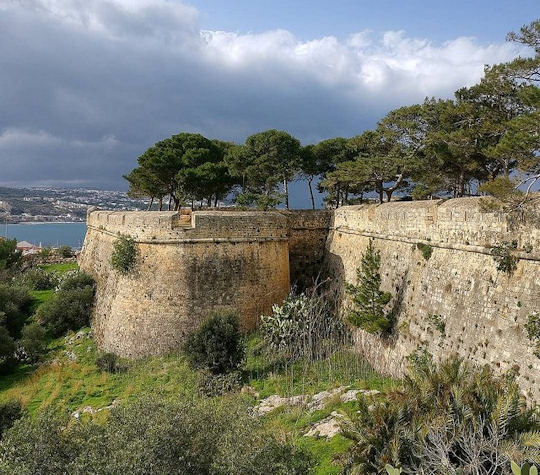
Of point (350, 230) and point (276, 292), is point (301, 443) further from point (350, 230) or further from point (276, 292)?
point (350, 230)

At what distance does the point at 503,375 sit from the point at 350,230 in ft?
30.6

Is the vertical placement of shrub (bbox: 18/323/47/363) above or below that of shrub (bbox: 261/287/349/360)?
below

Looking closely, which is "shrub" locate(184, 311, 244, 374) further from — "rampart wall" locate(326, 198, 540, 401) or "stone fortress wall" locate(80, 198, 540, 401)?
"rampart wall" locate(326, 198, 540, 401)

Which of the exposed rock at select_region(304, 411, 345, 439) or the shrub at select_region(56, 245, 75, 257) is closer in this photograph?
the exposed rock at select_region(304, 411, 345, 439)

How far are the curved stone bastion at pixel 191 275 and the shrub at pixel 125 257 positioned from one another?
0.62 ft

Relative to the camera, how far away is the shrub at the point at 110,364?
16047 mm

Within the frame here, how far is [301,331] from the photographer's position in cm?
1452

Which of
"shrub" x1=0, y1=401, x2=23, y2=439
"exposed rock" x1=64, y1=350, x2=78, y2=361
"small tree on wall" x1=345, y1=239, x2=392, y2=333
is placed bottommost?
"exposed rock" x1=64, y1=350, x2=78, y2=361

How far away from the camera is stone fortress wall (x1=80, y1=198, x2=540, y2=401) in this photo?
9.45 m

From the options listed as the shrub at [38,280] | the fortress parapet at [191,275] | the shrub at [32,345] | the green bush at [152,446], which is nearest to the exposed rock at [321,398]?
the green bush at [152,446]

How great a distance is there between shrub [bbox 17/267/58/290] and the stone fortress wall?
442 cm

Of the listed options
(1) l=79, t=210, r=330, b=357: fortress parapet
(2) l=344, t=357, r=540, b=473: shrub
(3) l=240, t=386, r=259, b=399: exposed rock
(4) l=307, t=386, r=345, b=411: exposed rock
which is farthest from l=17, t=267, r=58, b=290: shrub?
(2) l=344, t=357, r=540, b=473: shrub

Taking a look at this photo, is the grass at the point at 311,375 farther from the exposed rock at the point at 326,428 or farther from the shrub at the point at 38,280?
the shrub at the point at 38,280

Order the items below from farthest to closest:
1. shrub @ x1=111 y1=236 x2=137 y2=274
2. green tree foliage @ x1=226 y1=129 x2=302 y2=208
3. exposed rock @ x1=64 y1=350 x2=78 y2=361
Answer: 1. green tree foliage @ x1=226 y1=129 x2=302 y2=208
2. exposed rock @ x1=64 y1=350 x2=78 y2=361
3. shrub @ x1=111 y1=236 x2=137 y2=274
